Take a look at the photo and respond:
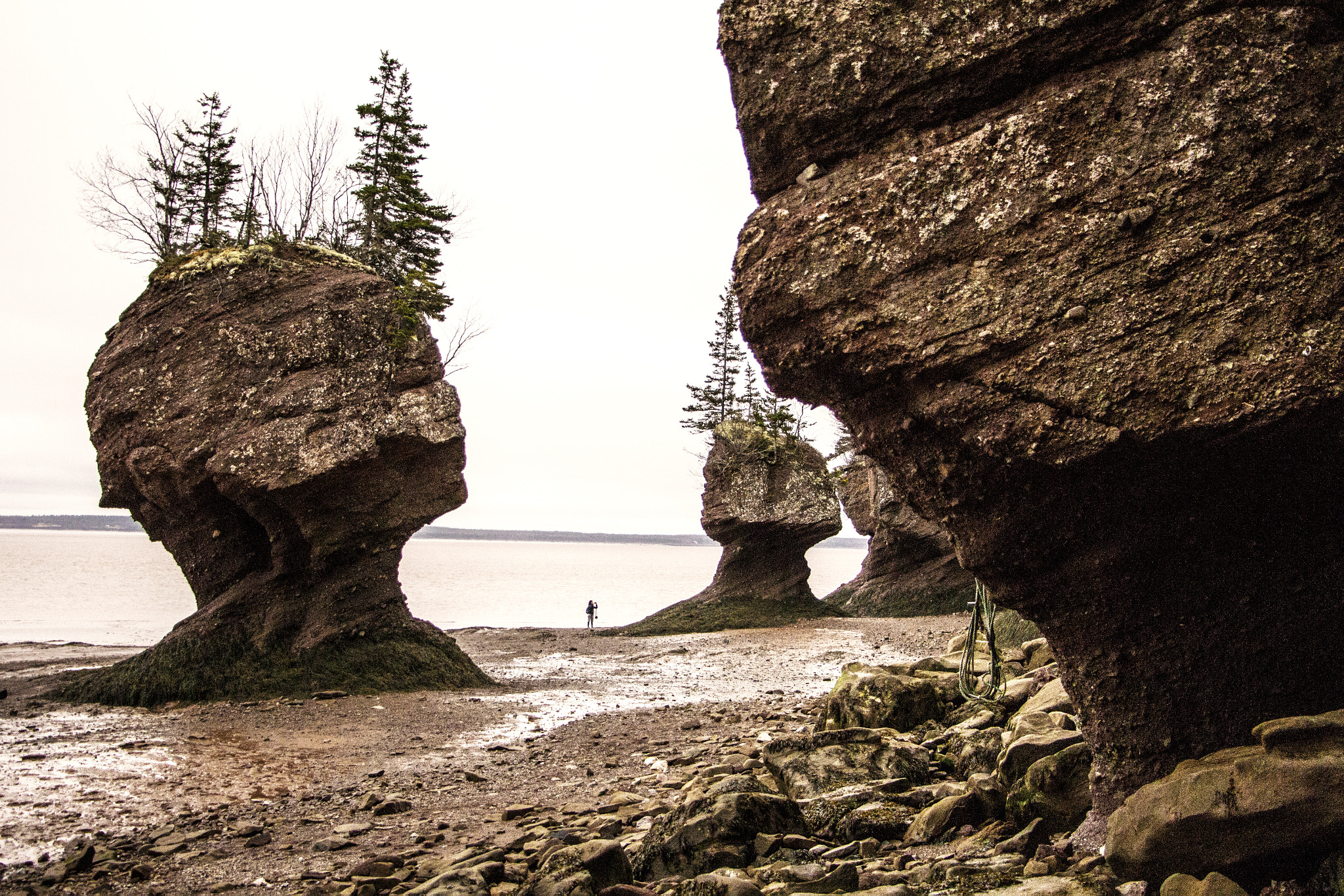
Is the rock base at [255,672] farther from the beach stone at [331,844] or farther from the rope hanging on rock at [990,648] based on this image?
the rope hanging on rock at [990,648]

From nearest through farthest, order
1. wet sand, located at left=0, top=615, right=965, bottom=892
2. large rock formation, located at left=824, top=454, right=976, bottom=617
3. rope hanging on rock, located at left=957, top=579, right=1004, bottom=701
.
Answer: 1. rope hanging on rock, located at left=957, top=579, right=1004, bottom=701
2. wet sand, located at left=0, top=615, right=965, bottom=892
3. large rock formation, located at left=824, top=454, right=976, bottom=617

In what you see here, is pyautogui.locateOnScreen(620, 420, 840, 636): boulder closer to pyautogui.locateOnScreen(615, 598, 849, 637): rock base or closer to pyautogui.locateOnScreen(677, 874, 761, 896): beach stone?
pyautogui.locateOnScreen(615, 598, 849, 637): rock base

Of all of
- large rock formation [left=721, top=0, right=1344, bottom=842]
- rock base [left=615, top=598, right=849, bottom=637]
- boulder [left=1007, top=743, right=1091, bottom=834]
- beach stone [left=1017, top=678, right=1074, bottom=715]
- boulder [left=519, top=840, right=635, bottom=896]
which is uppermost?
large rock formation [left=721, top=0, right=1344, bottom=842]

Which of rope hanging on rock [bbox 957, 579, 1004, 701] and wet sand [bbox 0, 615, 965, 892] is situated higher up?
rope hanging on rock [bbox 957, 579, 1004, 701]

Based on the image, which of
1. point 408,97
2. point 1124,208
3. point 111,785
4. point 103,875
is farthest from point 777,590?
point 1124,208

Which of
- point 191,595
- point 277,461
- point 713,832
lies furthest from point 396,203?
point 191,595

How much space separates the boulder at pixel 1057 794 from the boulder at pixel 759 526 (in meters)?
23.0

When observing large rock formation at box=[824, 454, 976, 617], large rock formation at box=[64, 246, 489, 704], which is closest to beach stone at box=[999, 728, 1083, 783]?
large rock formation at box=[64, 246, 489, 704]

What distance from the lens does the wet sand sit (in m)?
7.52

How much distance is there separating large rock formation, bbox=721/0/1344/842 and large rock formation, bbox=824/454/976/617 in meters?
25.7

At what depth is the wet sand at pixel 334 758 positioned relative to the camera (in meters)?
7.52

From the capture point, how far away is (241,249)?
16.0 metres

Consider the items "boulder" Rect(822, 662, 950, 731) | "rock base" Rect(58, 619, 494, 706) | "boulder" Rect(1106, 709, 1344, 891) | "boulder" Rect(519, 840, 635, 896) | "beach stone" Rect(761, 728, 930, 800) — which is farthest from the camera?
"rock base" Rect(58, 619, 494, 706)

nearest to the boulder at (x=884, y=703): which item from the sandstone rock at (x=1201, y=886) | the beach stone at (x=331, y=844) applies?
the beach stone at (x=331, y=844)
